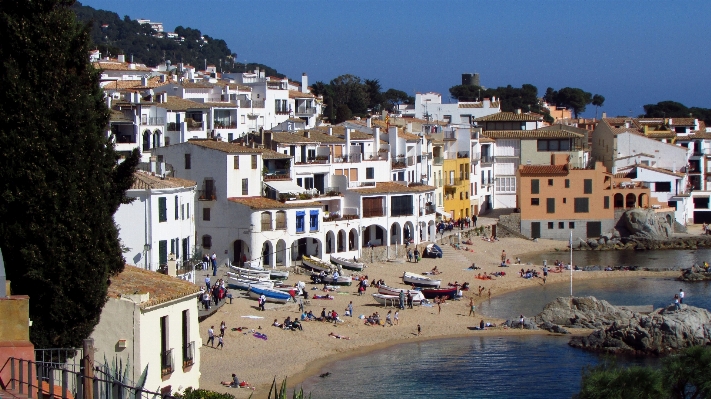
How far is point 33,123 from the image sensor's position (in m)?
19.2

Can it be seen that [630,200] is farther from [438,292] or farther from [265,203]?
[265,203]

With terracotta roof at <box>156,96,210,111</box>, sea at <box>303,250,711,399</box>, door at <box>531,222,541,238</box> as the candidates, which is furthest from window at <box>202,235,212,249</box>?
door at <box>531,222,541,238</box>

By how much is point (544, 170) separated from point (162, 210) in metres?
41.7

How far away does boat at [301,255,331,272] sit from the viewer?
2189 inches

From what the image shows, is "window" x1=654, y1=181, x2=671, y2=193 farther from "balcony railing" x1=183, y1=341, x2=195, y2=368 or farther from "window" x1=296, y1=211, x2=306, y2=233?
"balcony railing" x1=183, y1=341, x2=195, y2=368

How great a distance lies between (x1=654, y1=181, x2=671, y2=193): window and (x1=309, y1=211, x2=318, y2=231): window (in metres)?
37.3

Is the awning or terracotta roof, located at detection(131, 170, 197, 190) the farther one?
the awning

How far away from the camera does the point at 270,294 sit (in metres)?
47.5

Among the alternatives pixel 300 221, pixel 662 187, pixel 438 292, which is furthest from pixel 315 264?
pixel 662 187

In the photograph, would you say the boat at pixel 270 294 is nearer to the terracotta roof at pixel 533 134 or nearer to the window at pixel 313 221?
the window at pixel 313 221

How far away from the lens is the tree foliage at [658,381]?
27.7 metres

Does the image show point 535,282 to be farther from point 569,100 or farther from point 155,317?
point 569,100

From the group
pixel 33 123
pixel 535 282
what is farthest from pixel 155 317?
pixel 535 282

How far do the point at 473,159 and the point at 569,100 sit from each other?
254 ft
